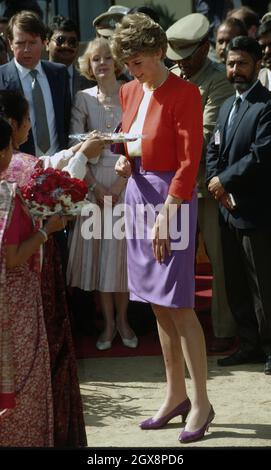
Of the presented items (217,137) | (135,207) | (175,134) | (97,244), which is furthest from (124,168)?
(97,244)

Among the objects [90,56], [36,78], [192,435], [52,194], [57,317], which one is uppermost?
[90,56]

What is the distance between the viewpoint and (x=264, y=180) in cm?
630

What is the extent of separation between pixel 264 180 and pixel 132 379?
1.42 metres

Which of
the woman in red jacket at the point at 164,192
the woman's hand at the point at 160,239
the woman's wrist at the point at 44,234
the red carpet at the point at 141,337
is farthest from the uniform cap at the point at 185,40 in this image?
the woman's wrist at the point at 44,234

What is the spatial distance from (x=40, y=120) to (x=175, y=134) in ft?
5.87

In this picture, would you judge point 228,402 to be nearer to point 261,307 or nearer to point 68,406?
point 261,307

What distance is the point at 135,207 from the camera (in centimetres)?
536

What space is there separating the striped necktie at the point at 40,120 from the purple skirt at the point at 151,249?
146 cm

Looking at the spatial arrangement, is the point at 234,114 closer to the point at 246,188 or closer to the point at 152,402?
the point at 246,188

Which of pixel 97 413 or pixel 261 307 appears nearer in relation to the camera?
pixel 97 413

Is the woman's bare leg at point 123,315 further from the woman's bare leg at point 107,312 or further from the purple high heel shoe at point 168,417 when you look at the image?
the purple high heel shoe at point 168,417

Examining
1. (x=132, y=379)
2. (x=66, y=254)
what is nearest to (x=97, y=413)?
(x=132, y=379)

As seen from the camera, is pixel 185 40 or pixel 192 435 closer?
pixel 192 435
